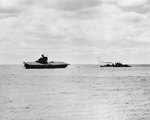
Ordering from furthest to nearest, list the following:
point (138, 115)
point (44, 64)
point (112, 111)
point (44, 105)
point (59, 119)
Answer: point (44, 64)
point (44, 105)
point (112, 111)
point (138, 115)
point (59, 119)

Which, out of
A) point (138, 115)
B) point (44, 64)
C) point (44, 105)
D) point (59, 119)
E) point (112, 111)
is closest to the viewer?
point (59, 119)

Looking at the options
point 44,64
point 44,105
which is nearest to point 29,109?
point 44,105

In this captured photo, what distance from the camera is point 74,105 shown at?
35.5 m

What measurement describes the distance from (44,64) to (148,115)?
6550 inches

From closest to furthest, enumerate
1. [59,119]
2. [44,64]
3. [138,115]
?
1. [59,119]
2. [138,115]
3. [44,64]

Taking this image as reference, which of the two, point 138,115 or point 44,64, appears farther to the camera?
point 44,64

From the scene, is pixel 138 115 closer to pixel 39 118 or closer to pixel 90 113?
pixel 90 113

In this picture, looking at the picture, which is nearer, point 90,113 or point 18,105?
point 90,113

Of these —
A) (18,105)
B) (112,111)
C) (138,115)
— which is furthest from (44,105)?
(138,115)

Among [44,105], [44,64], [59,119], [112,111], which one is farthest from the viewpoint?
[44,64]

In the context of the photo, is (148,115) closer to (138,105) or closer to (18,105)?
(138,105)

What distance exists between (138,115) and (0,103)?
625 inches

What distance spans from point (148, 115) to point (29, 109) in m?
11.0

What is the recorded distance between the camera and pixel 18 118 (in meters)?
27.5
